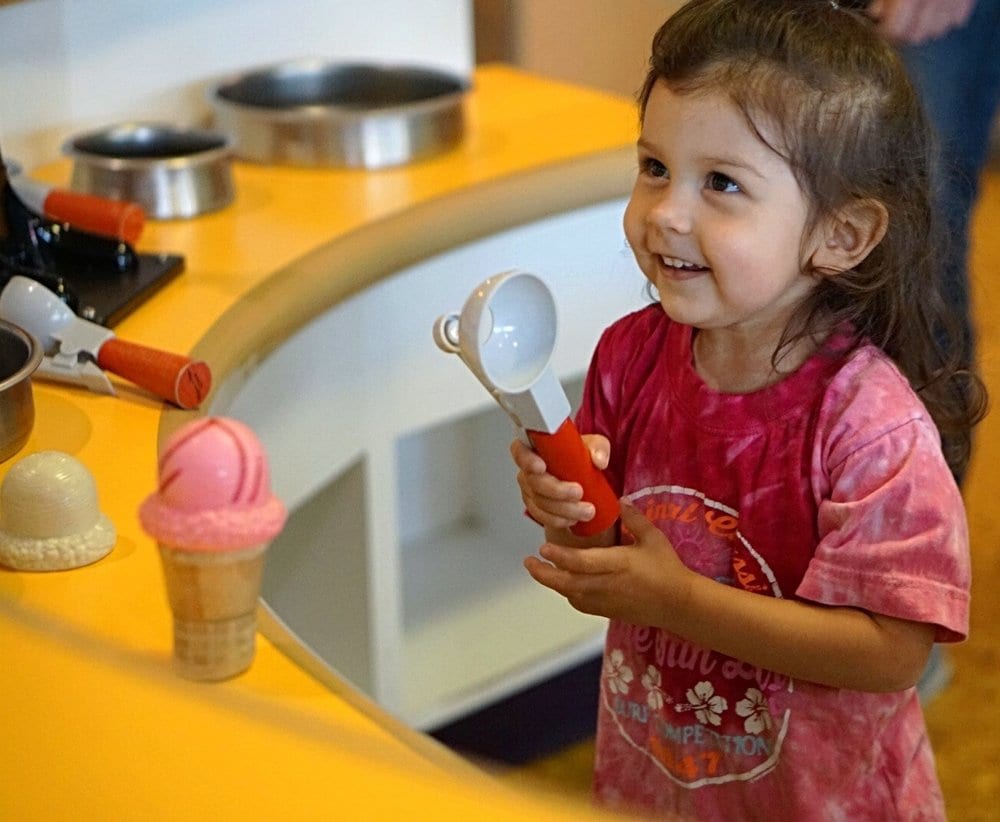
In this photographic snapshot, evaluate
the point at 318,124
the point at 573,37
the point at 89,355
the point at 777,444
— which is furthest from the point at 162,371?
the point at 573,37

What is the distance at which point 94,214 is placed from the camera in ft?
3.94

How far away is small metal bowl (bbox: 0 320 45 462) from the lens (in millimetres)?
850

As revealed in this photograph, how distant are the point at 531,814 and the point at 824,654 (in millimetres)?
363

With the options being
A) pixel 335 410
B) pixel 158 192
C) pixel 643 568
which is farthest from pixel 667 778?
pixel 158 192

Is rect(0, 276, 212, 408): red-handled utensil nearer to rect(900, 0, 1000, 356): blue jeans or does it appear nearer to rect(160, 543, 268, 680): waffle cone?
rect(160, 543, 268, 680): waffle cone

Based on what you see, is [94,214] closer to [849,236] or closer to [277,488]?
[277,488]

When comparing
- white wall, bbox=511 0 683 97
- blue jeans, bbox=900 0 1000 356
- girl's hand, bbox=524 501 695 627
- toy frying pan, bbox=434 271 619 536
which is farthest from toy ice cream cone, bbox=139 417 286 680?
white wall, bbox=511 0 683 97

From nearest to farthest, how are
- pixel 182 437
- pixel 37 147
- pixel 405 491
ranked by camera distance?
pixel 182 437 < pixel 37 147 < pixel 405 491

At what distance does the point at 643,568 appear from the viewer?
80 centimetres

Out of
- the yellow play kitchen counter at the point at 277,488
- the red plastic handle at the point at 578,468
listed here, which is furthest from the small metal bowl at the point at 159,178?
the red plastic handle at the point at 578,468

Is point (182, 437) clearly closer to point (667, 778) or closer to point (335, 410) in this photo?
point (667, 778)

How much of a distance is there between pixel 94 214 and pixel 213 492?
691 millimetres

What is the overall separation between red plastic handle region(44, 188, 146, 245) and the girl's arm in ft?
1.75

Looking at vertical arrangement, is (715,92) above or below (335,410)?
above
